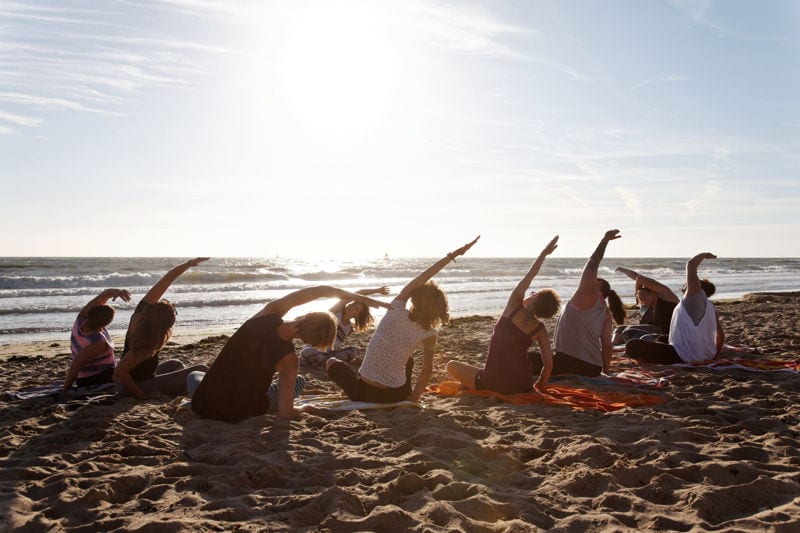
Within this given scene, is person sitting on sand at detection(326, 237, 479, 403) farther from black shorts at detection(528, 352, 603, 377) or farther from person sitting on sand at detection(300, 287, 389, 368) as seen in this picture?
black shorts at detection(528, 352, 603, 377)

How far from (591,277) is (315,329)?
327 cm

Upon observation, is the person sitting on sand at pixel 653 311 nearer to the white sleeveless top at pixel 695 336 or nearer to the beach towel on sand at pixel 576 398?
the white sleeveless top at pixel 695 336

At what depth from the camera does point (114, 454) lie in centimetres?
397

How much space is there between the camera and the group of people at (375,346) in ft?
15.6

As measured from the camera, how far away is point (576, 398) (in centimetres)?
560

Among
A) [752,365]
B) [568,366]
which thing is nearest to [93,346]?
[568,366]

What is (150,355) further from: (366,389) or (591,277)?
(591,277)

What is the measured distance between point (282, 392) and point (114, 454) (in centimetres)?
136

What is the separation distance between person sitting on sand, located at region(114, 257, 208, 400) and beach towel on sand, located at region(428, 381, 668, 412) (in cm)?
277

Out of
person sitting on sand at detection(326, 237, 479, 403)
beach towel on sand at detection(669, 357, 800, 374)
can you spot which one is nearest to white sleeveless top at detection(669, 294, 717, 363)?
beach towel on sand at detection(669, 357, 800, 374)

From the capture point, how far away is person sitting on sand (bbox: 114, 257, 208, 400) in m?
5.29

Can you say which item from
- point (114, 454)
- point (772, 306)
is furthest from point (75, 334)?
point (772, 306)

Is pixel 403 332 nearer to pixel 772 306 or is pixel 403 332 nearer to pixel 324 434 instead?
pixel 324 434

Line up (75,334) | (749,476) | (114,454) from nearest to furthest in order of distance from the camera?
1. (749,476)
2. (114,454)
3. (75,334)
